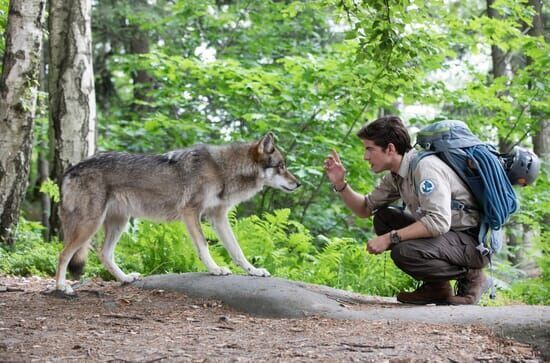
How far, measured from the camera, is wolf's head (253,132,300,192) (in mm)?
6566

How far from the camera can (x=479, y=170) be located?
16.1ft

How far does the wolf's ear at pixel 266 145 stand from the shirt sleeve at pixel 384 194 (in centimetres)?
136

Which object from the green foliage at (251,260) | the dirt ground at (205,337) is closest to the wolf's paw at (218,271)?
the dirt ground at (205,337)

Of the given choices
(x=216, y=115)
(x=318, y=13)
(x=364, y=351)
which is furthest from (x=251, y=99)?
(x=364, y=351)

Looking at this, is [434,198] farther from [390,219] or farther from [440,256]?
[390,219]

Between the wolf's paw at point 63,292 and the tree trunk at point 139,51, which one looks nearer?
the wolf's paw at point 63,292

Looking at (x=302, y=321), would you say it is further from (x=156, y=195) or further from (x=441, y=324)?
(x=156, y=195)

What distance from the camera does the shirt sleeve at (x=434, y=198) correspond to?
4.86 m

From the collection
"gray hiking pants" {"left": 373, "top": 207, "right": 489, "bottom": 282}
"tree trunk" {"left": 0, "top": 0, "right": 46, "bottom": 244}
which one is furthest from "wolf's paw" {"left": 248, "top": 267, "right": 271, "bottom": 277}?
"tree trunk" {"left": 0, "top": 0, "right": 46, "bottom": 244}

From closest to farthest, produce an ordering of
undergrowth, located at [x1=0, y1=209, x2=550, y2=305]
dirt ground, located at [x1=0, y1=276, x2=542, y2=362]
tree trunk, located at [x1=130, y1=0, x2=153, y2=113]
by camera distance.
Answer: dirt ground, located at [x1=0, y1=276, x2=542, y2=362] → undergrowth, located at [x1=0, y1=209, x2=550, y2=305] → tree trunk, located at [x1=130, y1=0, x2=153, y2=113]

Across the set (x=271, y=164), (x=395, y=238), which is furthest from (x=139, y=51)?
(x=395, y=238)

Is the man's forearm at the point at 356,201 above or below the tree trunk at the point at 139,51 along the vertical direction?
below

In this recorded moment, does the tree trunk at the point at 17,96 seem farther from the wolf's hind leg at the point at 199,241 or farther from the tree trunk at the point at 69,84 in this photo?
the wolf's hind leg at the point at 199,241

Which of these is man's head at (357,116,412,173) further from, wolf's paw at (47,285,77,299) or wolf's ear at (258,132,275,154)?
wolf's paw at (47,285,77,299)
